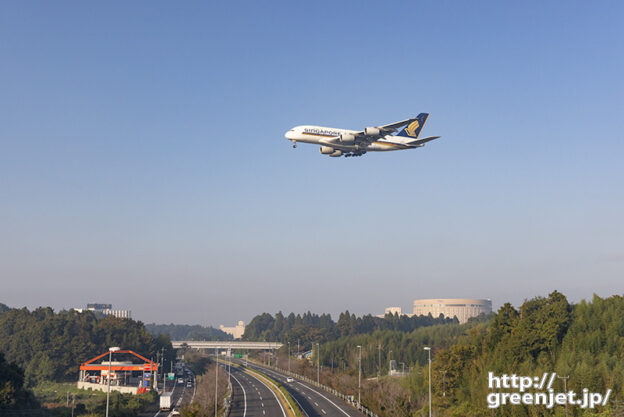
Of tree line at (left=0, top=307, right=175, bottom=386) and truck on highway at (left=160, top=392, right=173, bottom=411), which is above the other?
tree line at (left=0, top=307, right=175, bottom=386)

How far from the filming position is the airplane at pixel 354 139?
258 ft

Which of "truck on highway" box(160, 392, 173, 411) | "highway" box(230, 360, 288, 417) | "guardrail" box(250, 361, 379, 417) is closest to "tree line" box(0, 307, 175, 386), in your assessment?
"highway" box(230, 360, 288, 417)

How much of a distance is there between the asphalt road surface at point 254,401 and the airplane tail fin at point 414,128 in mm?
44471

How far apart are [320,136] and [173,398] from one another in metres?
62.3

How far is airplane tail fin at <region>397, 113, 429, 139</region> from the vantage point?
92.8 metres

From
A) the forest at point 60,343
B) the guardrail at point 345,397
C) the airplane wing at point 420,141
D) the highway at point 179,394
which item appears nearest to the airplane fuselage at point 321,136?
the airplane wing at point 420,141

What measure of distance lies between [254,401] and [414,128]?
163 ft

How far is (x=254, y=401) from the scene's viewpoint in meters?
94.6

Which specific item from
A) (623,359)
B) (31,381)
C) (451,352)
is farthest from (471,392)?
(31,381)

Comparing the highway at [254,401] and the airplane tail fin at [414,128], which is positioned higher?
the airplane tail fin at [414,128]

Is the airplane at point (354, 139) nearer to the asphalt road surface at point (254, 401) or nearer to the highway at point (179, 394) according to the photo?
the asphalt road surface at point (254, 401)

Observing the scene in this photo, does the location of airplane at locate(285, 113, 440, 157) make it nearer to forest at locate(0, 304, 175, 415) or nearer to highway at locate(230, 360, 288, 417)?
highway at locate(230, 360, 288, 417)

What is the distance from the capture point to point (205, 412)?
249ft

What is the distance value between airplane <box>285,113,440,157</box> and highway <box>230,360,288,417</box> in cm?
3541
